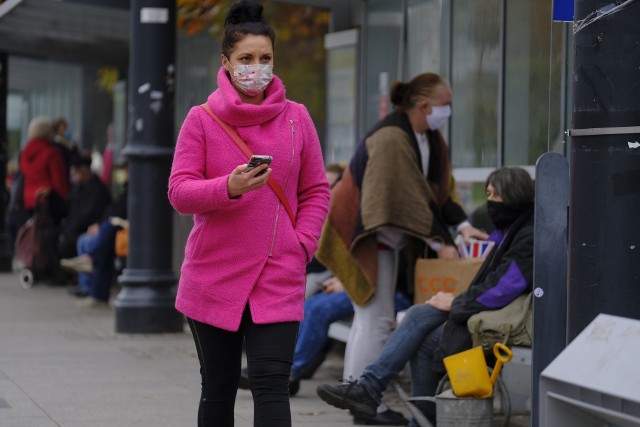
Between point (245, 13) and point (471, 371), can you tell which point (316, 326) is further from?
point (245, 13)

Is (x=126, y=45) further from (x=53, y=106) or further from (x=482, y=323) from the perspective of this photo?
(x=53, y=106)

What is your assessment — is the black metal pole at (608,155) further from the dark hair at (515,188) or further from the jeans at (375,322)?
the jeans at (375,322)

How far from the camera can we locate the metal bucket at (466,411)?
19.7 feet

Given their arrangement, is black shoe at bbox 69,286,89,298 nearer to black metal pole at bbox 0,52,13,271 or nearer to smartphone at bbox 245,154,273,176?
black metal pole at bbox 0,52,13,271

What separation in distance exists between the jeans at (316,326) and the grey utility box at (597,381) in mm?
4361

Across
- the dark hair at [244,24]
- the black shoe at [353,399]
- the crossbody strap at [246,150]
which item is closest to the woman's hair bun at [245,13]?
the dark hair at [244,24]

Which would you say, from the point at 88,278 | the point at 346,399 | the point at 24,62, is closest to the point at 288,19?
the point at 88,278

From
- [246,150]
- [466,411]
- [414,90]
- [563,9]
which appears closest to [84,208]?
[414,90]

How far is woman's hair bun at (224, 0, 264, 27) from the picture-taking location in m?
4.74

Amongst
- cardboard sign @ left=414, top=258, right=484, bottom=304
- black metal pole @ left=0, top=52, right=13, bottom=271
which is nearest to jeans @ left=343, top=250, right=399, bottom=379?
cardboard sign @ left=414, top=258, right=484, bottom=304

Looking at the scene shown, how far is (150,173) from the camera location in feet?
35.8

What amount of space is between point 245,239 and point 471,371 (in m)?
1.69

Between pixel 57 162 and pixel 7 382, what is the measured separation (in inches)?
328

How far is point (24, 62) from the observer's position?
1014 inches
